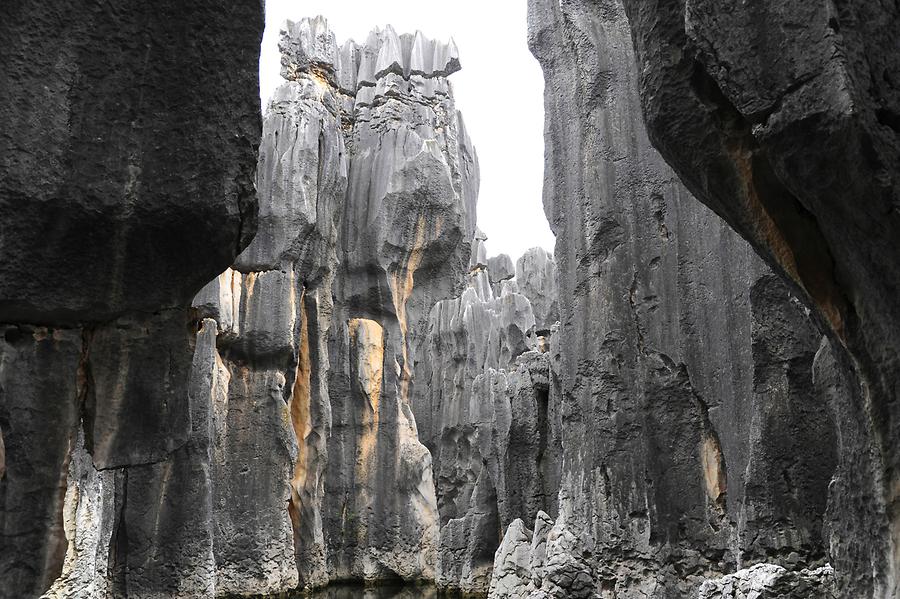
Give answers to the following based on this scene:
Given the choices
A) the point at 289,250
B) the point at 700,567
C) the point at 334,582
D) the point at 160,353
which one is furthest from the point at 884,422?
the point at 334,582

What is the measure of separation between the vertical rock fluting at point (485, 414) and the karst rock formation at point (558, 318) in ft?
0.29

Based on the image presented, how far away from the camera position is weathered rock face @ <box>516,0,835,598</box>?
676 cm

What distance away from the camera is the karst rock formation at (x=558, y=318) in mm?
3801

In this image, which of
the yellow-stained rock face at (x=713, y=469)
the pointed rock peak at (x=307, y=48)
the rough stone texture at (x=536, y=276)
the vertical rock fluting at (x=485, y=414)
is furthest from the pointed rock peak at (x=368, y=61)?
the yellow-stained rock face at (x=713, y=469)

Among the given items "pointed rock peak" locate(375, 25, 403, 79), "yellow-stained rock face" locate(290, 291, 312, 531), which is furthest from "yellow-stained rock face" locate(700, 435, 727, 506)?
"pointed rock peak" locate(375, 25, 403, 79)

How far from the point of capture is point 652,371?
8.55 m

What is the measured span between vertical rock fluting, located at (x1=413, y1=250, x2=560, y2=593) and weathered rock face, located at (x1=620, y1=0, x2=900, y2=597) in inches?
289

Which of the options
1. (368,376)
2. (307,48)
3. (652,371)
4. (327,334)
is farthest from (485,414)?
(652,371)

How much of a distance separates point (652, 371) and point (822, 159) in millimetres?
5189

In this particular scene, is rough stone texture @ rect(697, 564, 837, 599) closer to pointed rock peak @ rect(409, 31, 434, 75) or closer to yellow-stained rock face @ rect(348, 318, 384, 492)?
yellow-stained rock face @ rect(348, 318, 384, 492)

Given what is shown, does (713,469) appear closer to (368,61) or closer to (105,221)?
(105,221)

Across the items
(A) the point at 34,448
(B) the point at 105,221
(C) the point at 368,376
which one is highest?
(C) the point at 368,376

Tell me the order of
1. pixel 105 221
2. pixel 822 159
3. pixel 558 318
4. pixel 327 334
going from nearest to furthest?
1. pixel 822 159
2. pixel 105 221
3. pixel 558 318
4. pixel 327 334

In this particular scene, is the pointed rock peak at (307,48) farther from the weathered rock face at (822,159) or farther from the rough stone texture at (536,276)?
the weathered rock face at (822,159)
